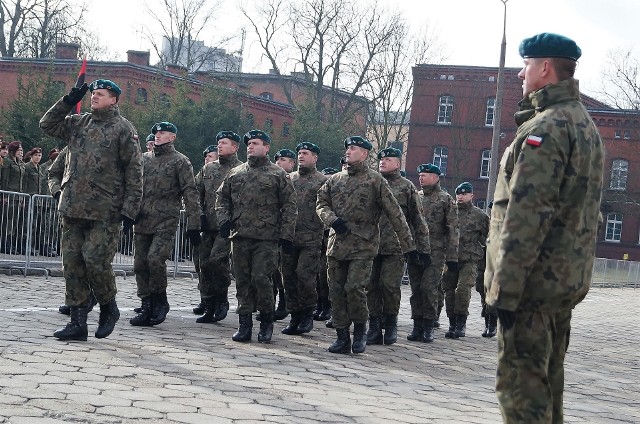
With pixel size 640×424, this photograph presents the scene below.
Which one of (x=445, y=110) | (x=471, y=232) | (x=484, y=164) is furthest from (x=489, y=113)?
(x=471, y=232)

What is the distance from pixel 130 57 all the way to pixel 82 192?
4829 cm

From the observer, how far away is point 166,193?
Answer: 38.9 ft

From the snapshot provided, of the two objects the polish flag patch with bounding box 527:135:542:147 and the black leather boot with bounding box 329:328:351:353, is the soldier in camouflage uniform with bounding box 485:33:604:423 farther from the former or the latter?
the black leather boot with bounding box 329:328:351:353

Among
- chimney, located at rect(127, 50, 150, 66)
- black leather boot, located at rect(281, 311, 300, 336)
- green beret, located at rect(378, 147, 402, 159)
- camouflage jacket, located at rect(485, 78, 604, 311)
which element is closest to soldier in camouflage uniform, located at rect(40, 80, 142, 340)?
black leather boot, located at rect(281, 311, 300, 336)

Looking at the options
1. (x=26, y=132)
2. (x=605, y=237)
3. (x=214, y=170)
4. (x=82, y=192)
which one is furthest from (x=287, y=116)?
(x=82, y=192)

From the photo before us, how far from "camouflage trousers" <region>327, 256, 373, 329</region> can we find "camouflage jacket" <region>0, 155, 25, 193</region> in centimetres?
978

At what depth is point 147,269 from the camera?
1173cm

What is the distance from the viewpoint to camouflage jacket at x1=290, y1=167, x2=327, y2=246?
13094 millimetres

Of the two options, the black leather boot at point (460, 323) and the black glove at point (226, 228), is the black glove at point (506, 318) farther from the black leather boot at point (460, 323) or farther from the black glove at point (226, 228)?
the black leather boot at point (460, 323)

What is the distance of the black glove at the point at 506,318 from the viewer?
5.17m

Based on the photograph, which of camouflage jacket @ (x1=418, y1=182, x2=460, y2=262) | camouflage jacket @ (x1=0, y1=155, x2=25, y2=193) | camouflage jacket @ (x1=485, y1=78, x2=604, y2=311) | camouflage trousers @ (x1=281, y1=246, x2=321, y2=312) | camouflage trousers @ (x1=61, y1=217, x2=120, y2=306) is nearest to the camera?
camouflage jacket @ (x1=485, y1=78, x2=604, y2=311)

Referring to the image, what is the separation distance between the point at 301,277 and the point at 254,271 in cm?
184

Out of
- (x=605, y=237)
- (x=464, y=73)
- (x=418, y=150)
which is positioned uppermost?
(x=464, y=73)

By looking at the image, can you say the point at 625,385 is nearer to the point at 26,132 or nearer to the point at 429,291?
the point at 429,291
